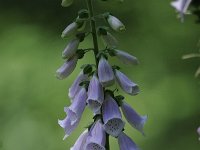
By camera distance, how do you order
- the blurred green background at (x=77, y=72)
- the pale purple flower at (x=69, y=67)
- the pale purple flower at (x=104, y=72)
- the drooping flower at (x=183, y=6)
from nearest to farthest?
the drooping flower at (x=183, y=6) < the pale purple flower at (x=104, y=72) < the pale purple flower at (x=69, y=67) < the blurred green background at (x=77, y=72)

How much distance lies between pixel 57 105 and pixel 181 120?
100 centimetres

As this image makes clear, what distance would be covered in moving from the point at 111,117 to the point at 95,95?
9cm

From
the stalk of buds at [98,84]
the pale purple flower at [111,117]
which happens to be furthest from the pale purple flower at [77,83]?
the pale purple flower at [111,117]

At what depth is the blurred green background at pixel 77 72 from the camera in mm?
6102

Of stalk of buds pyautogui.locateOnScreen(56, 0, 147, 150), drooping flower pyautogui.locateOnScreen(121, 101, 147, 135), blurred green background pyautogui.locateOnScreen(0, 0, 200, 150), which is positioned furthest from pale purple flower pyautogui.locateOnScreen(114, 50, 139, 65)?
blurred green background pyautogui.locateOnScreen(0, 0, 200, 150)

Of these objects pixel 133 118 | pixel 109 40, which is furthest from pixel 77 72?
pixel 109 40

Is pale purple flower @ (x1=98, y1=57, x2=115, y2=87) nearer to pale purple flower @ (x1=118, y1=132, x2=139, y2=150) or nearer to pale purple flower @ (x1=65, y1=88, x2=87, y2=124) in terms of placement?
pale purple flower @ (x1=65, y1=88, x2=87, y2=124)

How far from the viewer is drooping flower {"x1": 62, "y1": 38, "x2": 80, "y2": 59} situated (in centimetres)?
272

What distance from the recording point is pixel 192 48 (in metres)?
7.32

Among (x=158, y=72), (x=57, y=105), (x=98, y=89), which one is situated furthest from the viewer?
(x=158, y=72)

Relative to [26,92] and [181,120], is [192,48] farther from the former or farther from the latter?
[26,92]

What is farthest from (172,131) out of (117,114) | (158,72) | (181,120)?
(117,114)

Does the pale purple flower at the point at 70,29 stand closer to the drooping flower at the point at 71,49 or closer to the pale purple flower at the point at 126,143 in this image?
the drooping flower at the point at 71,49

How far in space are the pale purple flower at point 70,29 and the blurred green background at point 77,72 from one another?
284 centimetres
